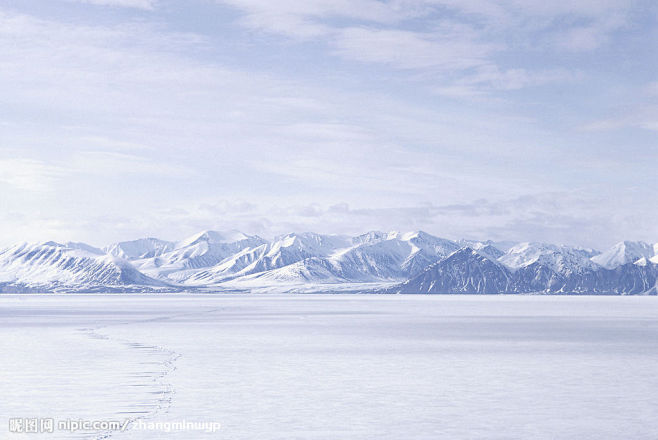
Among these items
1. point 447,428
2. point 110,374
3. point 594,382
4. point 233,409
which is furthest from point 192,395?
point 594,382

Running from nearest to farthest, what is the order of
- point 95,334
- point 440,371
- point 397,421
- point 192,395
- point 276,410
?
point 397,421 < point 276,410 < point 192,395 < point 440,371 < point 95,334

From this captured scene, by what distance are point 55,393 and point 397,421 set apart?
13.5 m

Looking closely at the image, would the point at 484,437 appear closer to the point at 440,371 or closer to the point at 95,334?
the point at 440,371

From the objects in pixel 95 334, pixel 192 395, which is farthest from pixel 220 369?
pixel 95 334

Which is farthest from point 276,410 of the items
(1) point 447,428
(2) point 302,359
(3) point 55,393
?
(2) point 302,359

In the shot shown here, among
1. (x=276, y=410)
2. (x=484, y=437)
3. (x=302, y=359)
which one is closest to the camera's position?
(x=484, y=437)

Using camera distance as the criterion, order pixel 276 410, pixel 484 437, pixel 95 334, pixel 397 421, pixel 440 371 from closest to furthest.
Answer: pixel 484 437 < pixel 397 421 < pixel 276 410 < pixel 440 371 < pixel 95 334

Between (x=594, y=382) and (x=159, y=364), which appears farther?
(x=159, y=364)

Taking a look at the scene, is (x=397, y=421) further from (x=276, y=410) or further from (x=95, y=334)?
(x=95, y=334)

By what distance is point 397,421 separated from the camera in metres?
27.4

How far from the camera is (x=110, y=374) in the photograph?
129 feet

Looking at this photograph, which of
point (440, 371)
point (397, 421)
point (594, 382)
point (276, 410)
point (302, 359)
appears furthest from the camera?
point (302, 359)

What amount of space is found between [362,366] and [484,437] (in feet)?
67.2

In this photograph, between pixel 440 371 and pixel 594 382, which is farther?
pixel 440 371
